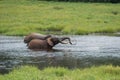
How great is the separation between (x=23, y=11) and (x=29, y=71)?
36376 mm

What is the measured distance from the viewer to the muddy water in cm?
2191

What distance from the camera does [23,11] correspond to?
5419cm

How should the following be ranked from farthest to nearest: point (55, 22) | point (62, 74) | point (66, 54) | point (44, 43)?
point (55, 22)
point (44, 43)
point (66, 54)
point (62, 74)

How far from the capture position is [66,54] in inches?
987

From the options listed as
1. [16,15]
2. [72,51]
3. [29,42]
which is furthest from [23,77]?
[16,15]

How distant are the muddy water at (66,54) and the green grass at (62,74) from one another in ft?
7.07

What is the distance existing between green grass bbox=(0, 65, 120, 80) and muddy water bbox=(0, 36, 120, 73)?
2156 millimetres

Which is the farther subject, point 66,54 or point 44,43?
point 44,43

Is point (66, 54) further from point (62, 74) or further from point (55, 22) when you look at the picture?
point (55, 22)

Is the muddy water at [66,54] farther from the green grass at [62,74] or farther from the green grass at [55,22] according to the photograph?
the green grass at [55,22]

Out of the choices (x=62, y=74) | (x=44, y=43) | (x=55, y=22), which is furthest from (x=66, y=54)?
(x=55, y=22)

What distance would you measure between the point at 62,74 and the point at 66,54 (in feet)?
23.3

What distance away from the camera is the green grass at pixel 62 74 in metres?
16.4

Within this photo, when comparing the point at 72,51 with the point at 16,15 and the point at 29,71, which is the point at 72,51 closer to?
the point at 29,71
